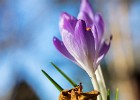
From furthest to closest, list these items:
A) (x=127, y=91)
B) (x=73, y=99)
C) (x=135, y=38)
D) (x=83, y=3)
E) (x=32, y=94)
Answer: (x=135, y=38) → (x=32, y=94) → (x=127, y=91) → (x=83, y=3) → (x=73, y=99)

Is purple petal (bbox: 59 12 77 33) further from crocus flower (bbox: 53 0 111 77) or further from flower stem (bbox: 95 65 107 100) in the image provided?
flower stem (bbox: 95 65 107 100)

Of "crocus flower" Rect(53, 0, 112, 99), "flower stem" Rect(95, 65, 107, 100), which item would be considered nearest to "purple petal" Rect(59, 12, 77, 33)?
"crocus flower" Rect(53, 0, 112, 99)

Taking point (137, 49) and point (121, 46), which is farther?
point (137, 49)

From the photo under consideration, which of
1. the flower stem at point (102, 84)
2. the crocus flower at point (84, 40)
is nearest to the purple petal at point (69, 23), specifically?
Result: the crocus flower at point (84, 40)

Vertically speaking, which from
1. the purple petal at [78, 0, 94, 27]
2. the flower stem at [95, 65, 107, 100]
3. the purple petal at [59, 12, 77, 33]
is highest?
the purple petal at [78, 0, 94, 27]

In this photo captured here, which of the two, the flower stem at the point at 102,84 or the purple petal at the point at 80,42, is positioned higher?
the purple petal at the point at 80,42

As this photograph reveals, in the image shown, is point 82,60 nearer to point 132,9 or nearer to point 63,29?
point 63,29

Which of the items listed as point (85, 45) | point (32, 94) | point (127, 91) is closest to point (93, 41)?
point (85, 45)

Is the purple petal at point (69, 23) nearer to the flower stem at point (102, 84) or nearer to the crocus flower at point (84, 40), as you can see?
the crocus flower at point (84, 40)
